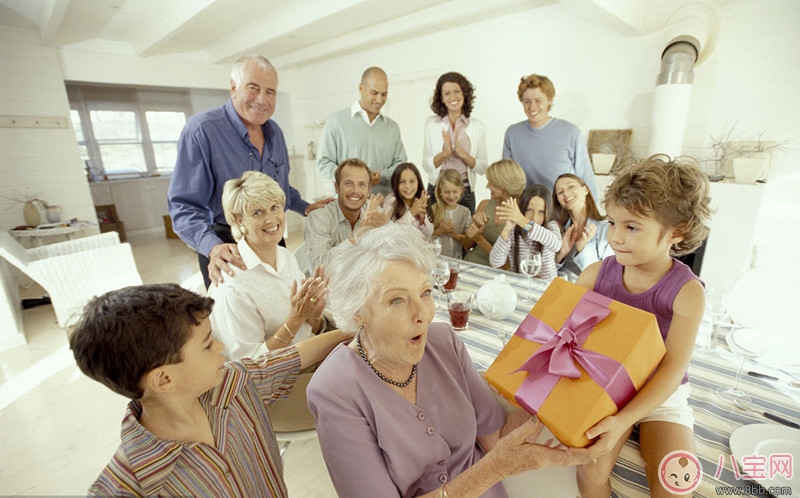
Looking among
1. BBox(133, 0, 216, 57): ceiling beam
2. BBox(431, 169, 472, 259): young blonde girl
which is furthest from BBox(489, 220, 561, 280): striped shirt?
BBox(133, 0, 216, 57): ceiling beam

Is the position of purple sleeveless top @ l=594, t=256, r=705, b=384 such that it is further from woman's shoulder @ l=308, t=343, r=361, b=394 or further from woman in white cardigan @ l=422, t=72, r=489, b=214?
woman in white cardigan @ l=422, t=72, r=489, b=214

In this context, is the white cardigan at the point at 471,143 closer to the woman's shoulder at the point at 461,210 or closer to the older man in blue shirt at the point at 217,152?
the woman's shoulder at the point at 461,210

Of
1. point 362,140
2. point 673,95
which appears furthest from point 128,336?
point 673,95

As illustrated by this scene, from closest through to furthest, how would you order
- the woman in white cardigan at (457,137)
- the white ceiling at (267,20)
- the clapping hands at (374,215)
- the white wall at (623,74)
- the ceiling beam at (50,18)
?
1. the clapping hands at (374,215)
2. the white wall at (623,74)
3. the white ceiling at (267,20)
4. the woman in white cardigan at (457,137)
5. the ceiling beam at (50,18)

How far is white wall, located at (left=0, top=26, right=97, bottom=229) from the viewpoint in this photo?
4965 mm

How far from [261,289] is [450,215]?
1902 mm

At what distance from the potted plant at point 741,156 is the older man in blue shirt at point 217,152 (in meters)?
3.48

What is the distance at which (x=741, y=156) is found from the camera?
9.73 feet

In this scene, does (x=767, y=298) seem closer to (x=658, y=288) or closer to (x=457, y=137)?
(x=658, y=288)

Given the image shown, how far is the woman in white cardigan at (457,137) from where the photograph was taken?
3.36 meters

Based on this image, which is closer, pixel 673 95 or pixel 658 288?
pixel 658 288

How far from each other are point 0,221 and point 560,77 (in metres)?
7.28

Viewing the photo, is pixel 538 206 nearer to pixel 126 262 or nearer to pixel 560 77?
pixel 560 77

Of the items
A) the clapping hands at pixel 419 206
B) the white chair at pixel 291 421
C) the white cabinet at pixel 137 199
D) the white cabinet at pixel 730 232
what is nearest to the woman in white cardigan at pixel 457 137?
the clapping hands at pixel 419 206
